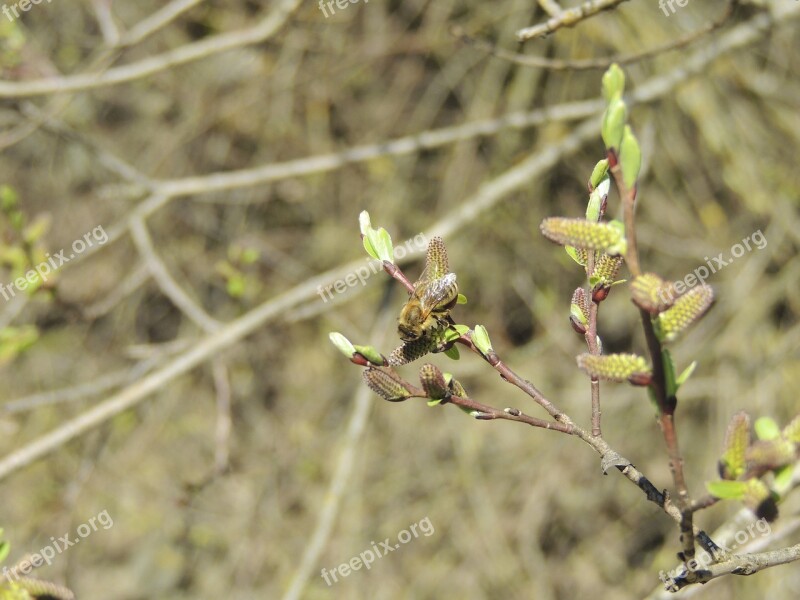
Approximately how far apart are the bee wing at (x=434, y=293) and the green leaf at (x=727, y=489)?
47cm

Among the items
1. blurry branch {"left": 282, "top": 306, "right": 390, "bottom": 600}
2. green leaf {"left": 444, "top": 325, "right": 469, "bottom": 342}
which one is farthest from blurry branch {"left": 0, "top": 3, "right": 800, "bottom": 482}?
green leaf {"left": 444, "top": 325, "right": 469, "bottom": 342}

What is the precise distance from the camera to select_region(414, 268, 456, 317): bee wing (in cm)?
110

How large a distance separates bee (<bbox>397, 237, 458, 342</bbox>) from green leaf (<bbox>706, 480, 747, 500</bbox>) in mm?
468

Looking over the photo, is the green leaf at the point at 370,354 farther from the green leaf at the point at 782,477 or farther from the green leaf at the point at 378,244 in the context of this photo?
the green leaf at the point at 782,477

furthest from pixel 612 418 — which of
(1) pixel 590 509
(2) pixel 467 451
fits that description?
(2) pixel 467 451

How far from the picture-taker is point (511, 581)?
426cm

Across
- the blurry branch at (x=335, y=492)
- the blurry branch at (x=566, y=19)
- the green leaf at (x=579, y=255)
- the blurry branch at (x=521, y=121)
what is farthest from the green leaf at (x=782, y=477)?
the blurry branch at (x=521, y=121)

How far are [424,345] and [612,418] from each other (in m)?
3.51

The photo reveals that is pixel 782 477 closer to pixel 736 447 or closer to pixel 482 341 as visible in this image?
pixel 736 447

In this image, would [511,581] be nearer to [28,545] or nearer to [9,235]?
[28,545]

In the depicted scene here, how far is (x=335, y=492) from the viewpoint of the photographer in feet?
9.25

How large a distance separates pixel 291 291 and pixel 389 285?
48 cm

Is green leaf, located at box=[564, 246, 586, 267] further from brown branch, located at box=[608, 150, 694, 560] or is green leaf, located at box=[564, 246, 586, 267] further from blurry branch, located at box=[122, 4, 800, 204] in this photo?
blurry branch, located at box=[122, 4, 800, 204]

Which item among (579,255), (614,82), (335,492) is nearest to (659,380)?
(579,255)
